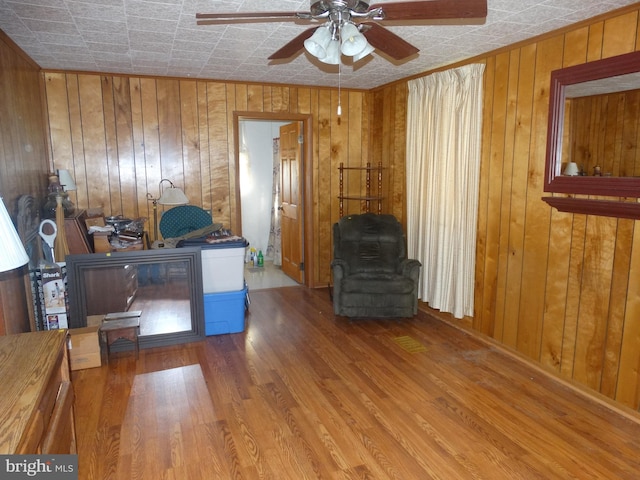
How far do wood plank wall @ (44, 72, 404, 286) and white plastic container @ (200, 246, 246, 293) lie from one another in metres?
1.18

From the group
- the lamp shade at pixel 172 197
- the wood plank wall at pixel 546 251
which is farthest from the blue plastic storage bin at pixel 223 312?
the wood plank wall at pixel 546 251

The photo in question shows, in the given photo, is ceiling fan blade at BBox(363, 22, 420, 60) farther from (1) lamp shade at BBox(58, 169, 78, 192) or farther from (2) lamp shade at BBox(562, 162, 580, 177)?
(1) lamp shade at BBox(58, 169, 78, 192)

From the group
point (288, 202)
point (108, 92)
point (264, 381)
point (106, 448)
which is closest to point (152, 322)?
point (264, 381)

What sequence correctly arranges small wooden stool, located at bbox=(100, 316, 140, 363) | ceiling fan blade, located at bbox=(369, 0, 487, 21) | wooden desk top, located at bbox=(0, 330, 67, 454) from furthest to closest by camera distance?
small wooden stool, located at bbox=(100, 316, 140, 363) < ceiling fan blade, located at bbox=(369, 0, 487, 21) < wooden desk top, located at bbox=(0, 330, 67, 454)

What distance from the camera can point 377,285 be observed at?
4125 millimetres

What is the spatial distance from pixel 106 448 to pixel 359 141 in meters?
4.20

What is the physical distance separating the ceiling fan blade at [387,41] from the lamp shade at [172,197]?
2.64 meters

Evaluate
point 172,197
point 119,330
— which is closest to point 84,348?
point 119,330

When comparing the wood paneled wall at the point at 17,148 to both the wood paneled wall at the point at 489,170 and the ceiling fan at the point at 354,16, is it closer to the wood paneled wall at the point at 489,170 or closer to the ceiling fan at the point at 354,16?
the wood paneled wall at the point at 489,170

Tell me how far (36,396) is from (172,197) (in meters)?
3.13

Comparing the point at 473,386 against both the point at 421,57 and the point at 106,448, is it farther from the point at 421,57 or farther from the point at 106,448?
the point at 421,57

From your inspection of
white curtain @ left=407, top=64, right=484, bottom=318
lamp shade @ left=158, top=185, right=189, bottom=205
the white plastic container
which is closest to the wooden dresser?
the white plastic container

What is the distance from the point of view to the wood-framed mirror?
103 inches

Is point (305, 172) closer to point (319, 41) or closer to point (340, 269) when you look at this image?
point (340, 269)
